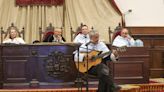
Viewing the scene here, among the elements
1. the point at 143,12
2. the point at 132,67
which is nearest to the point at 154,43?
the point at 143,12

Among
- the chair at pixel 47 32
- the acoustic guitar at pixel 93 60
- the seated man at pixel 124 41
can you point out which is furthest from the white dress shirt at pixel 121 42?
the acoustic guitar at pixel 93 60

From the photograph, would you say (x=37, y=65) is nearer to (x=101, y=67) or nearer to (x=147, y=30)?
(x=101, y=67)

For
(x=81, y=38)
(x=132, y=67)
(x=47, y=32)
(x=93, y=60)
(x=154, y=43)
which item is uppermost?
(x=47, y=32)

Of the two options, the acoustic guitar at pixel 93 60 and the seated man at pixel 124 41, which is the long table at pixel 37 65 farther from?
the seated man at pixel 124 41

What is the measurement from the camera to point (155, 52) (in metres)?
9.88

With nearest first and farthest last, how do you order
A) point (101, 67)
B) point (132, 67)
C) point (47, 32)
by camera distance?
point (101, 67) < point (132, 67) < point (47, 32)

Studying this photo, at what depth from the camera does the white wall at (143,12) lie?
10.1 m

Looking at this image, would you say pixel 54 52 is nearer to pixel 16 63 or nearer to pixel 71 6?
pixel 16 63

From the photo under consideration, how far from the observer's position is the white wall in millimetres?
10109

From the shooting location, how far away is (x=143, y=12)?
10.2 metres

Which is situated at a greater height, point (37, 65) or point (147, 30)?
point (147, 30)

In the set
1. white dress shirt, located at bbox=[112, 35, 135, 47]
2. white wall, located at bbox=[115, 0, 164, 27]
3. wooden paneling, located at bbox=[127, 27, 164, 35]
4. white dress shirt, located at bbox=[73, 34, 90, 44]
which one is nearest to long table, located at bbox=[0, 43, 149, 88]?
white dress shirt, located at bbox=[73, 34, 90, 44]

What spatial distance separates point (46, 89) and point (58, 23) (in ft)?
10.5

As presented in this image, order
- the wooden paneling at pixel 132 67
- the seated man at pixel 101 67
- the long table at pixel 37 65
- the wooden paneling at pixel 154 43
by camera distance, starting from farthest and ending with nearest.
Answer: the wooden paneling at pixel 154 43 → the wooden paneling at pixel 132 67 → the long table at pixel 37 65 → the seated man at pixel 101 67
